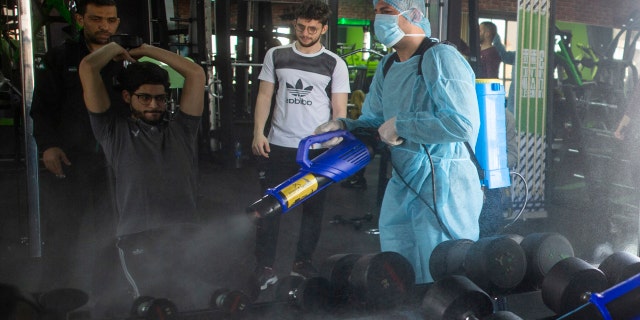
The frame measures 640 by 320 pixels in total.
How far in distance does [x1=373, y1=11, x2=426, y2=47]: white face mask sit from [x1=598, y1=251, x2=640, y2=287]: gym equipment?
0.96 meters

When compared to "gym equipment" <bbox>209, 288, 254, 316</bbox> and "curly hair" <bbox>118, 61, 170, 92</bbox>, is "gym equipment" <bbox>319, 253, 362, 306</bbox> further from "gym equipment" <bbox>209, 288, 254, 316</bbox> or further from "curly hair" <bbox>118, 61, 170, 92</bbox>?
"curly hair" <bbox>118, 61, 170, 92</bbox>

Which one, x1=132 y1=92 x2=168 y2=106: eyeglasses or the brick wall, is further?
the brick wall

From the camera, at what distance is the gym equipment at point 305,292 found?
1.92 metres

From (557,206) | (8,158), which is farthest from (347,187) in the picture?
(8,158)

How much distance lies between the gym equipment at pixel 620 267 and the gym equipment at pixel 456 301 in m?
0.54

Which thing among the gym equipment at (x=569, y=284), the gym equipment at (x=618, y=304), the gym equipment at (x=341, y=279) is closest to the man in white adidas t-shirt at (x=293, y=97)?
the gym equipment at (x=341, y=279)

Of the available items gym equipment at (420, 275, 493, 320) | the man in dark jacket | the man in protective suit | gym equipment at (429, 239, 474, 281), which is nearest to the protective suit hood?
the man in protective suit

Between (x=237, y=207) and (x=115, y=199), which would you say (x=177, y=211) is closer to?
(x=115, y=199)

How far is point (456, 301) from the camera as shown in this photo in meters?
1.73

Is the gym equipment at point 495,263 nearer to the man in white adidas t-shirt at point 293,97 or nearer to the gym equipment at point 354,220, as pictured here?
the man in white adidas t-shirt at point 293,97

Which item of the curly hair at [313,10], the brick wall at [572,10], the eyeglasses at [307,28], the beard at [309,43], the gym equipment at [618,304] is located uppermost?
the brick wall at [572,10]

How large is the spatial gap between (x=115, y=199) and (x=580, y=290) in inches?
69.0

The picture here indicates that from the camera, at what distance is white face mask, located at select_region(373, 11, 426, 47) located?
83.0 inches

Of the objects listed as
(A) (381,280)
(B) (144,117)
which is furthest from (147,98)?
(A) (381,280)
